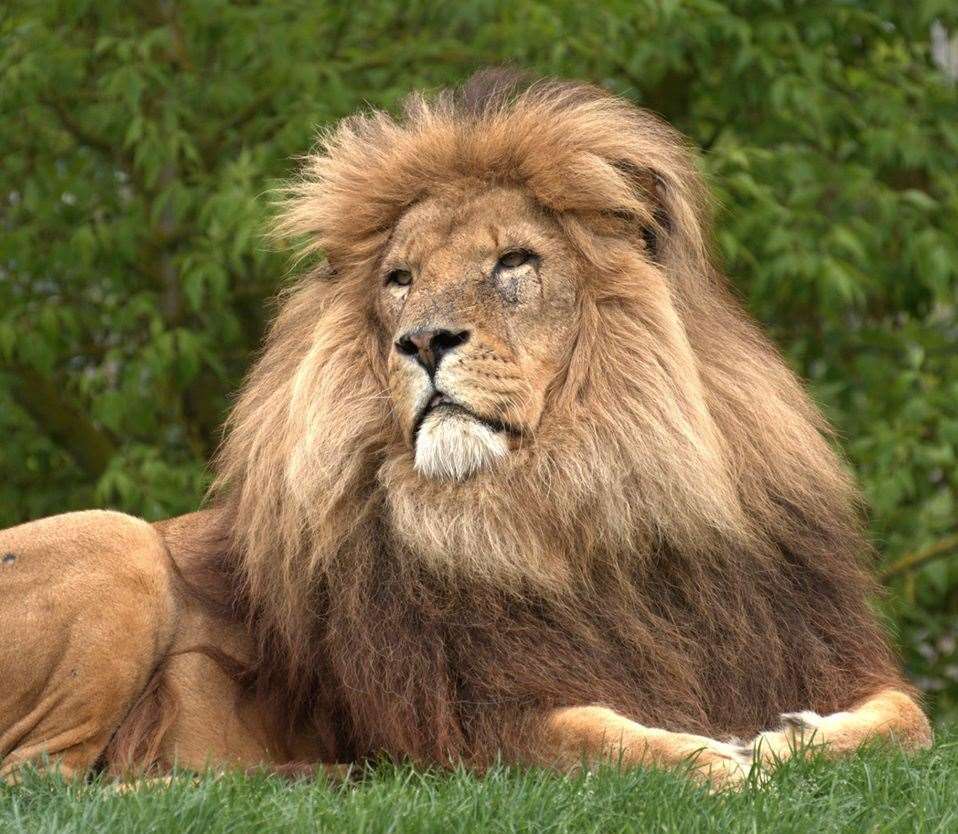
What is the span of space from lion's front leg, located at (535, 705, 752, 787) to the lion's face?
57 centimetres

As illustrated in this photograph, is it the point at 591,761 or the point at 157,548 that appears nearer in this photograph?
the point at 591,761

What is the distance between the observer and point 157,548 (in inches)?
159

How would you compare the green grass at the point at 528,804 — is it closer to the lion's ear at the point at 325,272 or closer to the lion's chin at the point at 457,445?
the lion's chin at the point at 457,445

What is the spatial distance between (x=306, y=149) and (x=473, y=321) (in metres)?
2.85

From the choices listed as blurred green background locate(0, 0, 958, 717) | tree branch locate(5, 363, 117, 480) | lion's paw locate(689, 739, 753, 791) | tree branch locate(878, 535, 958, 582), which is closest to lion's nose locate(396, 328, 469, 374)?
lion's paw locate(689, 739, 753, 791)

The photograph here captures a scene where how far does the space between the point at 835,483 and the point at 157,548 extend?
61.1 inches

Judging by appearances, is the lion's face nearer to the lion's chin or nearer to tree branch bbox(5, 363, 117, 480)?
the lion's chin

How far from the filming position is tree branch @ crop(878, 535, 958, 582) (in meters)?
6.74

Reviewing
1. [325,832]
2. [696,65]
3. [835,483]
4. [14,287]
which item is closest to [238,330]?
[14,287]

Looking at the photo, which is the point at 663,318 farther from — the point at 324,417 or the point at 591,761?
the point at 591,761

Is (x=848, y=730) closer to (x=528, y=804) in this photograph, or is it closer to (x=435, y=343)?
(x=528, y=804)

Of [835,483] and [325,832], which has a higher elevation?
[835,483]

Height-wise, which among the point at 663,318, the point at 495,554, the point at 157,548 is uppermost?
the point at 663,318

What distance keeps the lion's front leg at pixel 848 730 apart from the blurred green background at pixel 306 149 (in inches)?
96.5
